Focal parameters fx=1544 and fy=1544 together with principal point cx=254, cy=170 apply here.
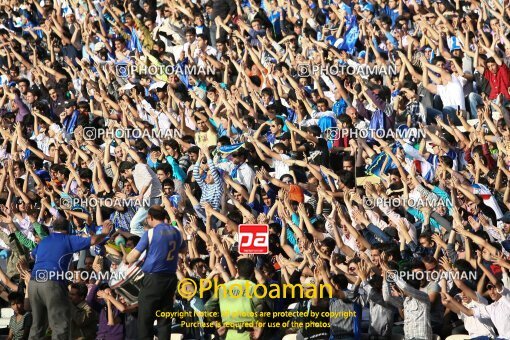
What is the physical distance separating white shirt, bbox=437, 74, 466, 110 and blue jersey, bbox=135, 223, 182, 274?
6.88 m

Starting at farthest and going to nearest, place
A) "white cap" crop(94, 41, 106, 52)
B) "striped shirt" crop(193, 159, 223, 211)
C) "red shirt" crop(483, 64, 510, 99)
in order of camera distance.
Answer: "white cap" crop(94, 41, 106, 52)
"red shirt" crop(483, 64, 510, 99)
"striped shirt" crop(193, 159, 223, 211)

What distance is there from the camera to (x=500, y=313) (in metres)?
15.8

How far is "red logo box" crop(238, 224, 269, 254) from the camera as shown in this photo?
57.1 ft

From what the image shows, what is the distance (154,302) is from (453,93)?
7336 millimetres

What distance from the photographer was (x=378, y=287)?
16.4 meters

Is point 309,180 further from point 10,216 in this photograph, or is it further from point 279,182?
point 10,216

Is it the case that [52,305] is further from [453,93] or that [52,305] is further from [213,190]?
[453,93]

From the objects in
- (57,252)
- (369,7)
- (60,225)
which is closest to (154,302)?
(57,252)

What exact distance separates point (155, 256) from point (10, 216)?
4965 mm

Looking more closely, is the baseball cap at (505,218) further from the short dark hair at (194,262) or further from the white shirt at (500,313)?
the short dark hair at (194,262)

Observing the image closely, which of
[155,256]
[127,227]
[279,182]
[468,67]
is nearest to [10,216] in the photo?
[127,227]

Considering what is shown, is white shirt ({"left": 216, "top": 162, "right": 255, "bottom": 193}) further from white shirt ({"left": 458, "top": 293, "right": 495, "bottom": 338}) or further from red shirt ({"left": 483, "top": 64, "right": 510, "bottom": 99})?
white shirt ({"left": 458, "top": 293, "right": 495, "bottom": 338})

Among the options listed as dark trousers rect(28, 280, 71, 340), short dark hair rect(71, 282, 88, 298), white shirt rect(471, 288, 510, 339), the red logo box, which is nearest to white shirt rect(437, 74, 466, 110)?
the red logo box

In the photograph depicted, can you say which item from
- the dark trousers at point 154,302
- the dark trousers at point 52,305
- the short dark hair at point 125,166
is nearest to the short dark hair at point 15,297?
the dark trousers at point 52,305
